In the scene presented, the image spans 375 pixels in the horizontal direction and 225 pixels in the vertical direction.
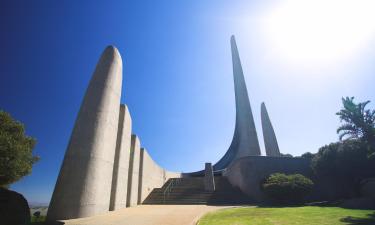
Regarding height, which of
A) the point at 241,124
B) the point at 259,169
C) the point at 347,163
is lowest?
the point at 259,169

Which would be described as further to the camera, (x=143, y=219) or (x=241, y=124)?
(x=241, y=124)

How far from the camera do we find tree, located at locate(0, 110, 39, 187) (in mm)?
8664

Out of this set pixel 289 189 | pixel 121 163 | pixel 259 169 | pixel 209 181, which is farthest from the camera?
pixel 209 181

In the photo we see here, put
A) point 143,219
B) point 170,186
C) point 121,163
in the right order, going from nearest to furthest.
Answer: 1. point 143,219
2. point 121,163
3. point 170,186

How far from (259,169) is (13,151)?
1629cm

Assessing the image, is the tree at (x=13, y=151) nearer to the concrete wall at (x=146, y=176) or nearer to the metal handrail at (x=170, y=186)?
the concrete wall at (x=146, y=176)

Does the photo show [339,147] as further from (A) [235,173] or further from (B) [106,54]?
(B) [106,54]

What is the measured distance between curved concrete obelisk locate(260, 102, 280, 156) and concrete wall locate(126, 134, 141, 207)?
74.6ft

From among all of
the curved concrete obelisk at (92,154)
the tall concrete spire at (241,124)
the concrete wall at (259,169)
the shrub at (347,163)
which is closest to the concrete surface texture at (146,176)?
the curved concrete obelisk at (92,154)

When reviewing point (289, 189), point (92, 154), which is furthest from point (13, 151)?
point (289, 189)

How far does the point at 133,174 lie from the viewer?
43.5ft

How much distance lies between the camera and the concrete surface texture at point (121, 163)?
1061cm

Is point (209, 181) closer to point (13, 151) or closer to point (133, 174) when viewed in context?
point (133, 174)

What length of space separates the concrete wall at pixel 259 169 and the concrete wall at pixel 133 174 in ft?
29.2
